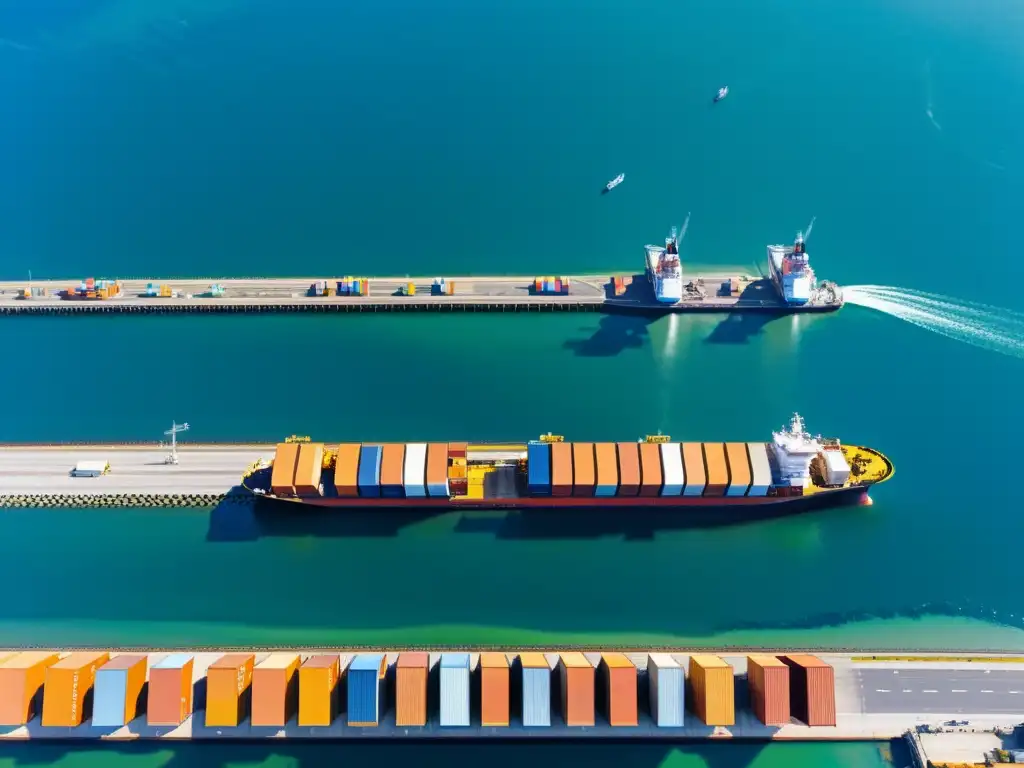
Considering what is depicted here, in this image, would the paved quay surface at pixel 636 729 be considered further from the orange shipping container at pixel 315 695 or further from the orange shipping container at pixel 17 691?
the orange shipping container at pixel 315 695

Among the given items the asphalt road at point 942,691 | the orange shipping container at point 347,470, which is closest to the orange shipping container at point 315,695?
the orange shipping container at point 347,470

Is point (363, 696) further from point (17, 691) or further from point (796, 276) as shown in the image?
point (796, 276)

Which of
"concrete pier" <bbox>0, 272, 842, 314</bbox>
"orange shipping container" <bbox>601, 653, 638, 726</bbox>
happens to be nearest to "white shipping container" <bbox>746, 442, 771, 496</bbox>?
"concrete pier" <bbox>0, 272, 842, 314</bbox>

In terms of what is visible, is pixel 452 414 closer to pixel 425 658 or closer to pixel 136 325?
pixel 425 658

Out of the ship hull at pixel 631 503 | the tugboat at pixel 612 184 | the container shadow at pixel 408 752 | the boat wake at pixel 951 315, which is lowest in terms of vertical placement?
the container shadow at pixel 408 752

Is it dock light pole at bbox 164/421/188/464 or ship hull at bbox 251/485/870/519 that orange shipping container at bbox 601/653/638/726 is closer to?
ship hull at bbox 251/485/870/519
